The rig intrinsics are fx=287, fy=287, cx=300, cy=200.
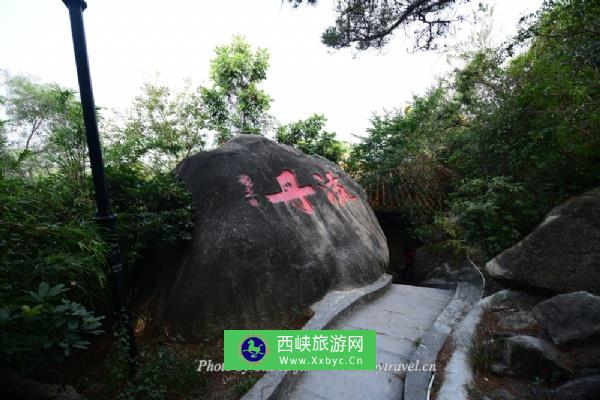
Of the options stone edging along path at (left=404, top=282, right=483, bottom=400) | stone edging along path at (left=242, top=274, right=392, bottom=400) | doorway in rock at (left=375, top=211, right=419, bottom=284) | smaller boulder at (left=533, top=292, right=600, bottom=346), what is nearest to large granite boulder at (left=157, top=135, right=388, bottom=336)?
stone edging along path at (left=242, top=274, right=392, bottom=400)

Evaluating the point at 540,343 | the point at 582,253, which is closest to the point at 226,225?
the point at 540,343

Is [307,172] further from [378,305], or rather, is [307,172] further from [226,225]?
[378,305]

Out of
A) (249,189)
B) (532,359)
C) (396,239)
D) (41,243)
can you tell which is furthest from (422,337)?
(396,239)

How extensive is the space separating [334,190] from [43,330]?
6289mm

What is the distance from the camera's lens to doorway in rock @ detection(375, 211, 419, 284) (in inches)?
442

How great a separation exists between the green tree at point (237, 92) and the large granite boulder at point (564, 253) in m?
13.4

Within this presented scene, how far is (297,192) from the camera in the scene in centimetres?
643

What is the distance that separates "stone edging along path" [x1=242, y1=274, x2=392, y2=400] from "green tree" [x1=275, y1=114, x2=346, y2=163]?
8646mm

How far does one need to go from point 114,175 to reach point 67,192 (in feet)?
2.62

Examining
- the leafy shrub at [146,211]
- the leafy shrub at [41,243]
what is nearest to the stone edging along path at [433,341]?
the leafy shrub at [41,243]

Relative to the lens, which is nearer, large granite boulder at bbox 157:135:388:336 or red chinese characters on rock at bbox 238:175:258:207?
large granite boulder at bbox 157:135:388:336

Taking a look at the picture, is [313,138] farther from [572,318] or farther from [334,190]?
[572,318]

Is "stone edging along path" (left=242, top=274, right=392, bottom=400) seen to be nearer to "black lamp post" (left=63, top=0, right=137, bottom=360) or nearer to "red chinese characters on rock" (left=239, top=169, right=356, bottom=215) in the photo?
"black lamp post" (left=63, top=0, right=137, bottom=360)

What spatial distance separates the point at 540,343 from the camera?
283 centimetres
